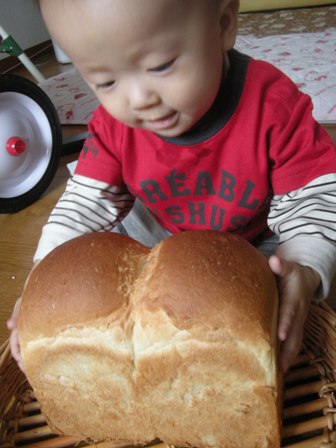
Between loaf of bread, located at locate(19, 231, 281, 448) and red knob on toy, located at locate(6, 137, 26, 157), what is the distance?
0.81 metres

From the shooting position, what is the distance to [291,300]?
580mm

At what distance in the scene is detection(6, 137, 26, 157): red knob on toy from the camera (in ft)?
4.30

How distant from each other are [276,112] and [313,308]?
0.32 m

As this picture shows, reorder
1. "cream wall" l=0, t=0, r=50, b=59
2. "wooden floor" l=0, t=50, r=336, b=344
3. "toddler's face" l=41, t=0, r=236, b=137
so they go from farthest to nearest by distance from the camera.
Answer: "cream wall" l=0, t=0, r=50, b=59 → "wooden floor" l=0, t=50, r=336, b=344 → "toddler's face" l=41, t=0, r=236, b=137

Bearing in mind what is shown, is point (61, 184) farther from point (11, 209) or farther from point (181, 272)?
point (181, 272)

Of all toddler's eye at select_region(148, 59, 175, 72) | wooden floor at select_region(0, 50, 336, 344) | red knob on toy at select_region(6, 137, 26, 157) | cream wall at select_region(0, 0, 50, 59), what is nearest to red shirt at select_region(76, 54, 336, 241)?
toddler's eye at select_region(148, 59, 175, 72)

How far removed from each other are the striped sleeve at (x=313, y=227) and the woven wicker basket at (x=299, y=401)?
0.08m

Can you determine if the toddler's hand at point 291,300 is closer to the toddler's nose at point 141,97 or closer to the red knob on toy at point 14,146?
the toddler's nose at point 141,97

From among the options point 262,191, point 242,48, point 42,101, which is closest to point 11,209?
point 42,101

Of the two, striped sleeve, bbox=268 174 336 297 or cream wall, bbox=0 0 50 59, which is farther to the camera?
cream wall, bbox=0 0 50 59

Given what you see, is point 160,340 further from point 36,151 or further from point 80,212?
point 36,151

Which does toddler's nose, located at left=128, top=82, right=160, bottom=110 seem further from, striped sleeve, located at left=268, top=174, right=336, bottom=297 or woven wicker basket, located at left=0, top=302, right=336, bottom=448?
woven wicker basket, located at left=0, top=302, right=336, bottom=448

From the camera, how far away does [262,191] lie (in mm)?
793

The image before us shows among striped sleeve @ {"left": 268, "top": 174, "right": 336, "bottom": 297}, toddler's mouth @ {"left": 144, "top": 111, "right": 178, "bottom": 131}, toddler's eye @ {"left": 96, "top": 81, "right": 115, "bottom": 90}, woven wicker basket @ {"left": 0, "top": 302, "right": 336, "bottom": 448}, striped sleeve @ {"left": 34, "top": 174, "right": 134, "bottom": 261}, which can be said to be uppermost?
toddler's eye @ {"left": 96, "top": 81, "right": 115, "bottom": 90}
